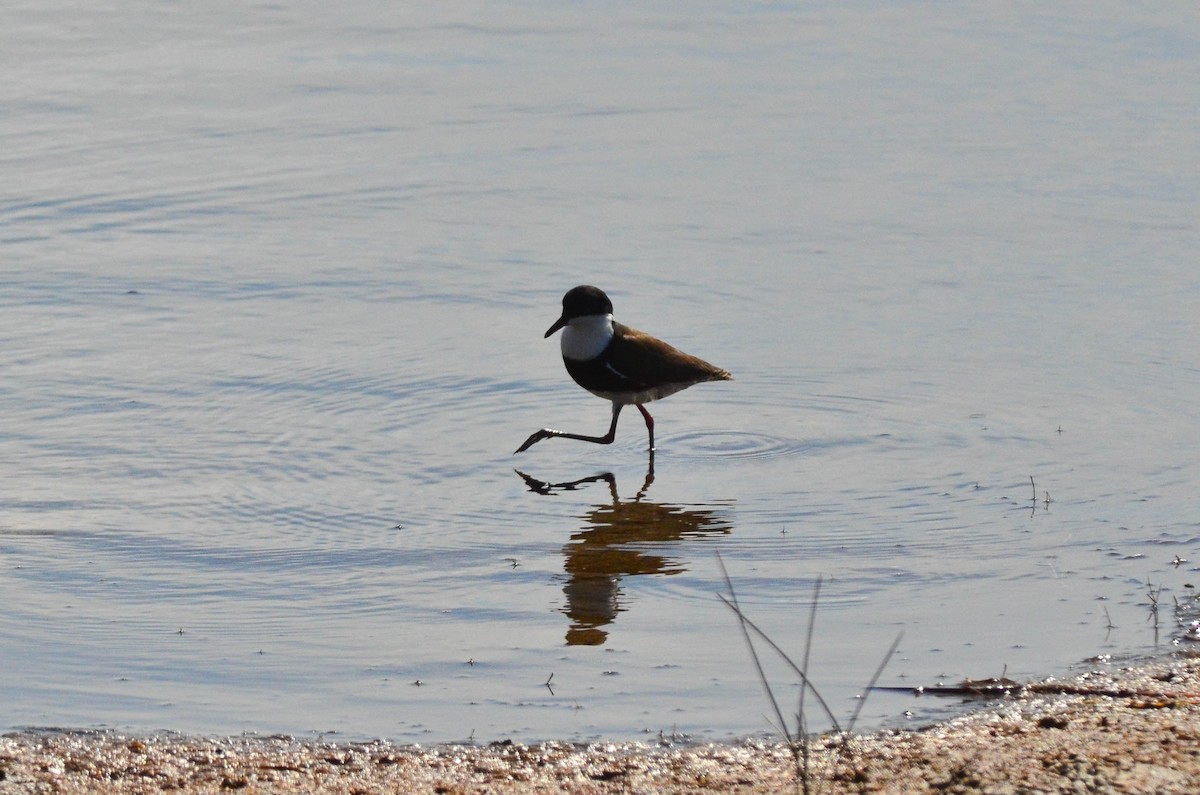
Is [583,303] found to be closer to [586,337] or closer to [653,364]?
[586,337]

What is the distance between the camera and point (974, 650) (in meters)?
6.02

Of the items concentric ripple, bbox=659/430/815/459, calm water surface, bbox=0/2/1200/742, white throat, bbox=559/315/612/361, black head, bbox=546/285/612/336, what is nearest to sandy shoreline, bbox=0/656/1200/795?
calm water surface, bbox=0/2/1200/742

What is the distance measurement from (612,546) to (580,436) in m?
1.71

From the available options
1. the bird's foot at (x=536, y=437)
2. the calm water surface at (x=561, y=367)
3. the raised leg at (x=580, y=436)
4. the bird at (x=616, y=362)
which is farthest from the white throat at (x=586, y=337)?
the bird's foot at (x=536, y=437)

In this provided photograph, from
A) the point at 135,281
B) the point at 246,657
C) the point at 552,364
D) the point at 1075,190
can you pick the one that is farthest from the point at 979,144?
the point at 246,657

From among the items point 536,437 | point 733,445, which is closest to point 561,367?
point 536,437

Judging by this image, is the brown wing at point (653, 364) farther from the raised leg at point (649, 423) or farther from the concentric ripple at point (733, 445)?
the concentric ripple at point (733, 445)

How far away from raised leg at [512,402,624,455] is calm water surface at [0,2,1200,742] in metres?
0.10

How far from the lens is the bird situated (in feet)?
30.2

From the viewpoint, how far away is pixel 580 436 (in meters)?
9.07

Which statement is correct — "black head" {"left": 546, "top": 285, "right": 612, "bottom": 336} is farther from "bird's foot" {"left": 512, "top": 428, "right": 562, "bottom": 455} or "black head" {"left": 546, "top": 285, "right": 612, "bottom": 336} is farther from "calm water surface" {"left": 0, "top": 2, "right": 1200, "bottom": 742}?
"bird's foot" {"left": 512, "top": 428, "right": 562, "bottom": 455}

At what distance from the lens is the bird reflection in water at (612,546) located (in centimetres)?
652

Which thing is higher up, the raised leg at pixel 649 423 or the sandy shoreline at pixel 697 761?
the sandy shoreline at pixel 697 761

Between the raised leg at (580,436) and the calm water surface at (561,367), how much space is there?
0.32ft
